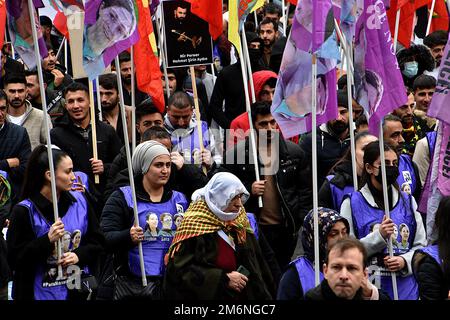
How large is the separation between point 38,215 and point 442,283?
3.17 metres

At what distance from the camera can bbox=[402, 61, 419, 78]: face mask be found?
57.8 ft

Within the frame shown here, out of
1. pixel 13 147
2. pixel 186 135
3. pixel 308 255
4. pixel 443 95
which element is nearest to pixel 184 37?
pixel 186 135

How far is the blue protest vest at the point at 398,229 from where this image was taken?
38.8 feet

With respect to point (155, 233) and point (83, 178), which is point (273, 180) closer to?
point (83, 178)

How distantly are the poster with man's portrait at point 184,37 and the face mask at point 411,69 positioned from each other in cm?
341

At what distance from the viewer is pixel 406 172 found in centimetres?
1298

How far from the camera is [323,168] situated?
14.2 metres

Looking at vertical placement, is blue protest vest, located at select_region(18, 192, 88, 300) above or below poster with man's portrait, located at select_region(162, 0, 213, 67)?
below


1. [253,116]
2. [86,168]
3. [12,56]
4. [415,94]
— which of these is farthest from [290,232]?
[12,56]

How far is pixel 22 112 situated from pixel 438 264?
19.0 ft

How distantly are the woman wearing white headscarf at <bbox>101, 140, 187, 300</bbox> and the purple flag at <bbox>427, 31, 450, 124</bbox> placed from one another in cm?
212

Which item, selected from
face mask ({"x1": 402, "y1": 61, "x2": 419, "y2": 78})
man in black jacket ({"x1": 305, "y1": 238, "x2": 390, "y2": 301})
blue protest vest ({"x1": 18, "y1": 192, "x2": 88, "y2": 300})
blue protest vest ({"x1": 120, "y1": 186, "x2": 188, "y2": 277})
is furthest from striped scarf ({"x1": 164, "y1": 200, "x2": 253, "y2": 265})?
face mask ({"x1": 402, "y1": 61, "x2": 419, "y2": 78})

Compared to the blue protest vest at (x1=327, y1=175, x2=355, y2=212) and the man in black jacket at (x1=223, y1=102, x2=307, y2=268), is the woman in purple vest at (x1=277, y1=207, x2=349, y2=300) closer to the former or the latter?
the blue protest vest at (x1=327, y1=175, x2=355, y2=212)

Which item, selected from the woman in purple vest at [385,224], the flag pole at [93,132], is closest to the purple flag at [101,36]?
the flag pole at [93,132]
